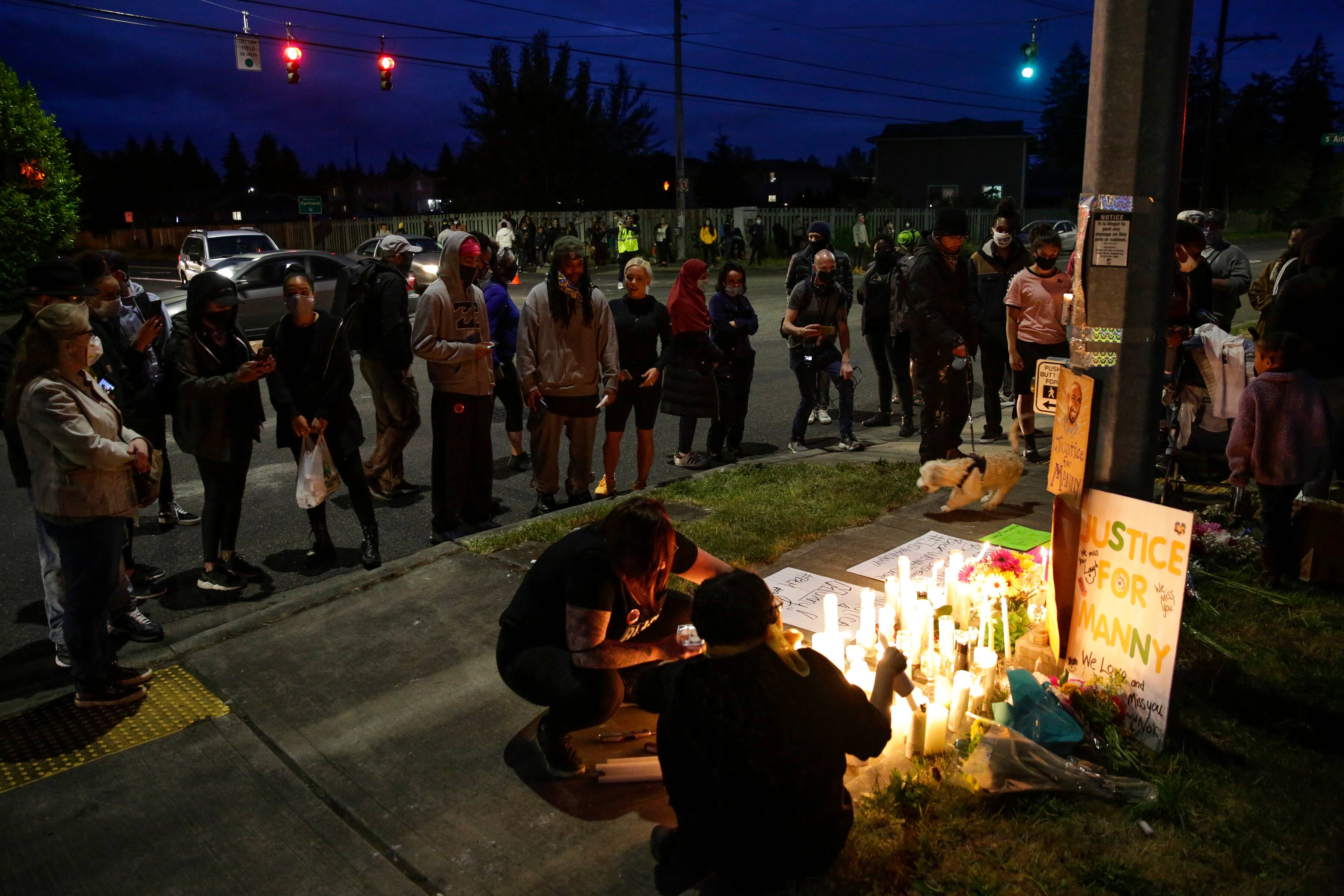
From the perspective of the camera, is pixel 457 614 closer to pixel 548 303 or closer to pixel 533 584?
pixel 533 584

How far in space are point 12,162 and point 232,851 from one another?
23.3 metres

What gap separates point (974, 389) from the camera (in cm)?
1120

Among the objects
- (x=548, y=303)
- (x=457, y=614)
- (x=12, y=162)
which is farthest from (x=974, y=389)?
(x=12, y=162)

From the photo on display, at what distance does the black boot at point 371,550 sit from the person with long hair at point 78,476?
1.64 meters

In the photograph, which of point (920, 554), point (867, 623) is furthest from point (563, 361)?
point (867, 623)

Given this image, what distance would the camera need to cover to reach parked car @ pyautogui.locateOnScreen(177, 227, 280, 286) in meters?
23.0

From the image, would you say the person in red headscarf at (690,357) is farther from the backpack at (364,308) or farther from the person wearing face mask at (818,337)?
the backpack at (364,308)

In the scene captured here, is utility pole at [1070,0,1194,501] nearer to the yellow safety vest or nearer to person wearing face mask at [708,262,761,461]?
person wearing face mask at [708,262,761,461]

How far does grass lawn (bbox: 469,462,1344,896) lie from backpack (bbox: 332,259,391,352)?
5.17 m

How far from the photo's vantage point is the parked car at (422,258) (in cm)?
1947

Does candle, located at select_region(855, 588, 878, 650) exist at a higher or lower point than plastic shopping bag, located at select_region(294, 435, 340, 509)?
lower

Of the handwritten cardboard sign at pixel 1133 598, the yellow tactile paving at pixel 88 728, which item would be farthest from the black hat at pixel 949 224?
the yellow tactile paving at pixel 88 728

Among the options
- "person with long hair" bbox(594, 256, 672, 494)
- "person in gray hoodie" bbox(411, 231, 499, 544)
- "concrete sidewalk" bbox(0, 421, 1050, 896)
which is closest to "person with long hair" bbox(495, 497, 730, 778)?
"concrete sidewalk" bbox(0, 421, 1050, 896)

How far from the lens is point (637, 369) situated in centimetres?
757
